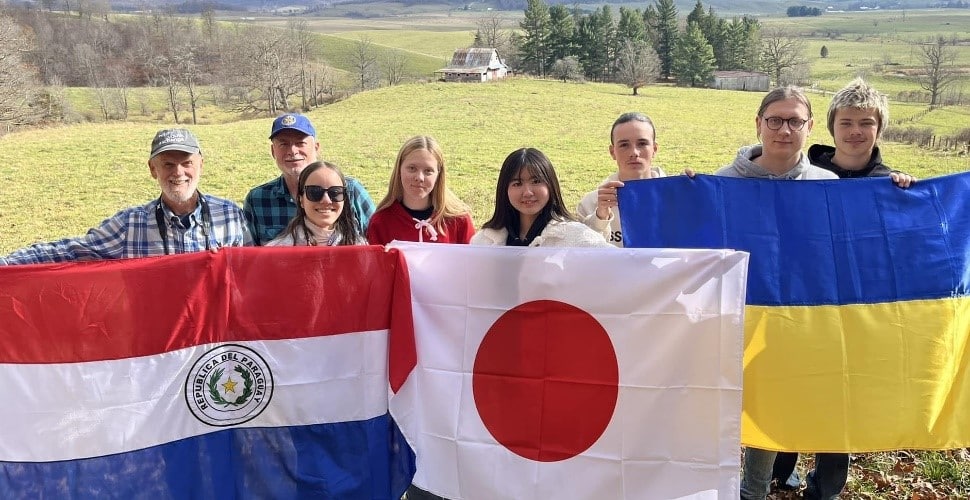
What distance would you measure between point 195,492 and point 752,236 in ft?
12.6

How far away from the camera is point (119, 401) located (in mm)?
4203

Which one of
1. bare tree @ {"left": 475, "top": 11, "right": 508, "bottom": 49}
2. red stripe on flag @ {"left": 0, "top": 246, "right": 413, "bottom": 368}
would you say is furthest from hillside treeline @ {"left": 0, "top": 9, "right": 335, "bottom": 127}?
red stripe on flag @ {"left": 0, "top": 246, "right": 413, "bottom": 368}

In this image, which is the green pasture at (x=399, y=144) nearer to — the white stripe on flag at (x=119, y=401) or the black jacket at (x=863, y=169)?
the black jacket at (x=863, y=169)

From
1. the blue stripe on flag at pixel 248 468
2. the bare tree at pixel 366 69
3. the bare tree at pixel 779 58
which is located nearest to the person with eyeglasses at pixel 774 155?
the blue stripe on flag at pixel 248 468

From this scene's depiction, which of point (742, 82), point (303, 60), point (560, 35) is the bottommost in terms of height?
point (742, 82)

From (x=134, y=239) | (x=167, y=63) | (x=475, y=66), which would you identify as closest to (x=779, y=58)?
(x=475, y=66)

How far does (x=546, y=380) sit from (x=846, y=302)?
1.97 m

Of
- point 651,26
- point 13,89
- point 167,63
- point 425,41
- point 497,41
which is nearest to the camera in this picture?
point 13,89

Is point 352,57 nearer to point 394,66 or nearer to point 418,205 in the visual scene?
point 394,66

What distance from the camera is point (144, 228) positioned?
4586 millimetres

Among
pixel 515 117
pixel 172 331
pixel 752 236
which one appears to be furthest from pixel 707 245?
pixel 515 117

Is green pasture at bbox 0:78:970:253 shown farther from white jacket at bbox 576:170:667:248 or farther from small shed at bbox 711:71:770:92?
small shed at bbox 711:71:770:92

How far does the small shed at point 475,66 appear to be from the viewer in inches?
3228

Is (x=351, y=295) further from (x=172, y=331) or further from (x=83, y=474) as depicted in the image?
(x=83, y=474)
